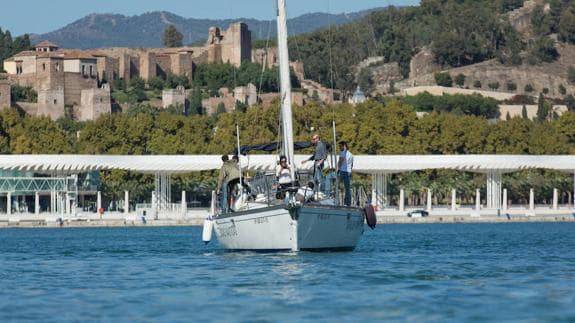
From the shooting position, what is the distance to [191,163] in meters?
94.8

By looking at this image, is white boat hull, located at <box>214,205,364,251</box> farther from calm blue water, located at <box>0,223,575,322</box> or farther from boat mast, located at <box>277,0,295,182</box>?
boat mast, located at <box>277,0,295,182</box>

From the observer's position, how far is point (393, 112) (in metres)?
121

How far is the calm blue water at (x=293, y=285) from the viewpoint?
2888cm

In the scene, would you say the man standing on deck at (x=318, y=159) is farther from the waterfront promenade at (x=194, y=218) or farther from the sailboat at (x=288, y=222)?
the waterfront promenade at (x=194, y=218)

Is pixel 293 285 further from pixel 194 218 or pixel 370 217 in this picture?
pixel 194 218

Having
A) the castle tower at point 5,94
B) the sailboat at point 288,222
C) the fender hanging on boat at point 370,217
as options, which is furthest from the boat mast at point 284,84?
the castle tower at point 5,94

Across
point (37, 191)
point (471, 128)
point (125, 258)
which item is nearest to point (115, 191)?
point (37, 191)

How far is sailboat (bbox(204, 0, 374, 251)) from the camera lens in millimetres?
40500

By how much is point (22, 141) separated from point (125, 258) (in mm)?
74782

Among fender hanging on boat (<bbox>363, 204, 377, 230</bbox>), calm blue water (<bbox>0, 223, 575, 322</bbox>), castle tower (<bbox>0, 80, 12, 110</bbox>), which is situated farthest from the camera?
castle tower (<bbox>0, 80, 12, 110</bbox>)

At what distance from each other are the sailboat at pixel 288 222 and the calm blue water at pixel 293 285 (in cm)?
44

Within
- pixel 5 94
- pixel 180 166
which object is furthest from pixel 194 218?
pixel 5 94

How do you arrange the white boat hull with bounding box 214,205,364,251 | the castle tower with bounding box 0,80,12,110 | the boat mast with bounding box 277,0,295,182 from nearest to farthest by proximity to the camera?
the white boat hull with bounding box 214,205,364,251, the boat mast with bounding box 277,0,295,182, the castle tower with bounding box 0,80,12,110

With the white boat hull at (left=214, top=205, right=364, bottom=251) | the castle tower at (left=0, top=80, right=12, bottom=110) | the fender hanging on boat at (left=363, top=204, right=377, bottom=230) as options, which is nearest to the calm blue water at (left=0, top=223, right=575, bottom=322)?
the white boat hull at (left=214, top=205, right=364, bottom=251)
